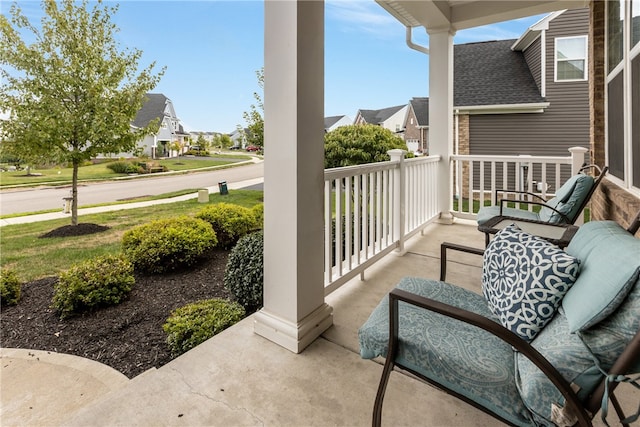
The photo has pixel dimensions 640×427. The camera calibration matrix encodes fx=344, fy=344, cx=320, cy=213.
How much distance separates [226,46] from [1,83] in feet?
6.11

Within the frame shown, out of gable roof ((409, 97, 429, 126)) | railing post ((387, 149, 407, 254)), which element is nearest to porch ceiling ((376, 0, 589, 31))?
railing post ((387, 149, 407, 254))

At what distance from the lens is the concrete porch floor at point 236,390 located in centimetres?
142

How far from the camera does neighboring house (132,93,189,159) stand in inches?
128

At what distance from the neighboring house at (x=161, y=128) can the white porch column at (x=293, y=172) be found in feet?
6.02

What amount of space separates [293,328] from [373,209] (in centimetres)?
143

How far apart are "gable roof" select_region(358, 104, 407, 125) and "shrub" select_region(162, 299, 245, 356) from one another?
628 cm

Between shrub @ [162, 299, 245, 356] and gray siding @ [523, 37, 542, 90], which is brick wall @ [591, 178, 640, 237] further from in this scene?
gray siding @ [523, 37, 542, 90]

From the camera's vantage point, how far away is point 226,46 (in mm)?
3523

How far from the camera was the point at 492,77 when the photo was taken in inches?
343

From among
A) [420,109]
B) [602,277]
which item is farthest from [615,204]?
[420,109]

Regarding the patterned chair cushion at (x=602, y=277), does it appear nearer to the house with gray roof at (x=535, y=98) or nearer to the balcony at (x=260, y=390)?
the balcony at (x=260, y=390)

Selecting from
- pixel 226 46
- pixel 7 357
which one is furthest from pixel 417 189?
pixel 7 357

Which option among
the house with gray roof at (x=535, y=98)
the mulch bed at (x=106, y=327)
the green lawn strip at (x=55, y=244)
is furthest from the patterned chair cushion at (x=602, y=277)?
the house with gray roof at (x=535, y=98)


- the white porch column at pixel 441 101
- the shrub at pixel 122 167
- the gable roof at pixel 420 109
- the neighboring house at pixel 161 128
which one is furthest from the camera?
the gable roof at pixel 420 109
